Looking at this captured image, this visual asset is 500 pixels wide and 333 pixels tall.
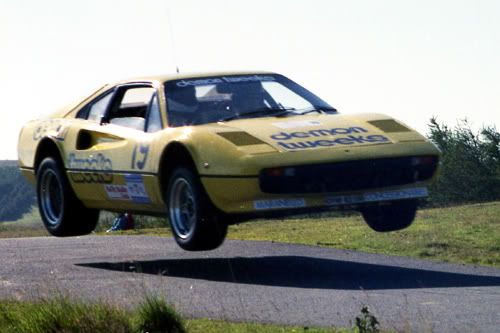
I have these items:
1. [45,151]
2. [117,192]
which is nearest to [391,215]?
[117,192]

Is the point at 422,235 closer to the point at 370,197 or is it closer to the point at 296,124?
the point at 296,124

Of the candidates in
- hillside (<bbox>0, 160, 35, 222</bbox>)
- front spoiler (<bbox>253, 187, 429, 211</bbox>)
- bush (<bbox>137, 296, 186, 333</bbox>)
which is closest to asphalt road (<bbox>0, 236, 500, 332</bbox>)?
bush (<bbox>137, 296, 186, 333</bbox>)

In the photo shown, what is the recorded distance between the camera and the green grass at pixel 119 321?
35.0 feet

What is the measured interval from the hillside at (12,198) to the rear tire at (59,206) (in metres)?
129

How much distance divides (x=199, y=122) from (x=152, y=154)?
68 cm

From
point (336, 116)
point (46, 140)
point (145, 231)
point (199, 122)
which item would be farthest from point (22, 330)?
point (145, 231)

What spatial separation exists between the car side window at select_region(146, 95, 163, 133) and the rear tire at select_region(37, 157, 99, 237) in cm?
100

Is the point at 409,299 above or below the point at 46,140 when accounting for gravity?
below

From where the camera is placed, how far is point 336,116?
35.6 feet

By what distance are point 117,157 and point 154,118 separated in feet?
1.33

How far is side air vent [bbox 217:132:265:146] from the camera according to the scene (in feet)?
34.2

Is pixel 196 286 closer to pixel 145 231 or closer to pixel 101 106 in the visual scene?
pixel 101 106

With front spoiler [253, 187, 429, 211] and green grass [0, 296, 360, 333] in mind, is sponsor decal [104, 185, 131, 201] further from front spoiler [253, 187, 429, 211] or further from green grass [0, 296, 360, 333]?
front spoiler [253, 187, 429, 211]

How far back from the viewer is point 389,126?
10969 millimetres
